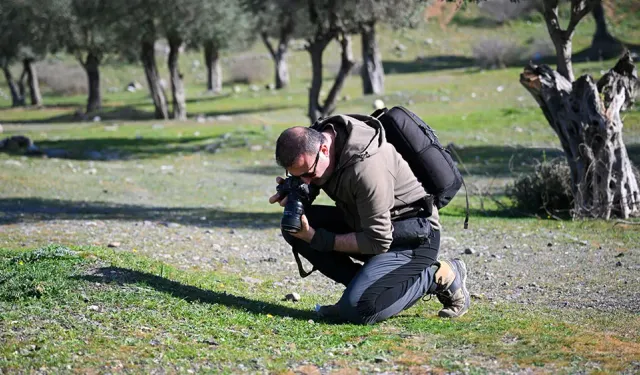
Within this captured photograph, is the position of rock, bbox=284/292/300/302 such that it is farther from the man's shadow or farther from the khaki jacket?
the khaki jacket

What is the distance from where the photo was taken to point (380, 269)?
5859 millimetres

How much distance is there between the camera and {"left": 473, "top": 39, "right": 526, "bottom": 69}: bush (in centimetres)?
4166

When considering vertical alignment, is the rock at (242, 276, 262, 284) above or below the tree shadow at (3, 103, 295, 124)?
above

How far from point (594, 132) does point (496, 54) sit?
102ft

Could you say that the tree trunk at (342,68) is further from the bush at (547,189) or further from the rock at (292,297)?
the rock at (292,297)

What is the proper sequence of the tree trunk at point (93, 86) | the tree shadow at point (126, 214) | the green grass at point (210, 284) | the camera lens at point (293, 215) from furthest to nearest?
the tree trunk at point (93, 86)
the tree shadow at point (126, 214)
the camera lens at point (293, 215)
the green grass at point (210, 284)

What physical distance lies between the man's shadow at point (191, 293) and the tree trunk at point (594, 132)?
6.29 m

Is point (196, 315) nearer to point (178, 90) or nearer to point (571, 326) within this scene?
point (571, 326)

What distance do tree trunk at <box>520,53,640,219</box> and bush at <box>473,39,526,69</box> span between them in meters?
29.9

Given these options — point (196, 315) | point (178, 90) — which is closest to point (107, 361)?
point (196, 315)

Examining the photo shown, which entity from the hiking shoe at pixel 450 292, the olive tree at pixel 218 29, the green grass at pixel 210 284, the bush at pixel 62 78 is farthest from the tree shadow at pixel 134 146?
the bush at pixel 62 78

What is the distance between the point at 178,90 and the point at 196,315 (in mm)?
29903

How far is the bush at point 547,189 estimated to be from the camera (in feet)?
40.3

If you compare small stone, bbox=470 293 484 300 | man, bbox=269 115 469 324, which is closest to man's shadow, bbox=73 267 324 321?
man, bbox=269 115 469 324
